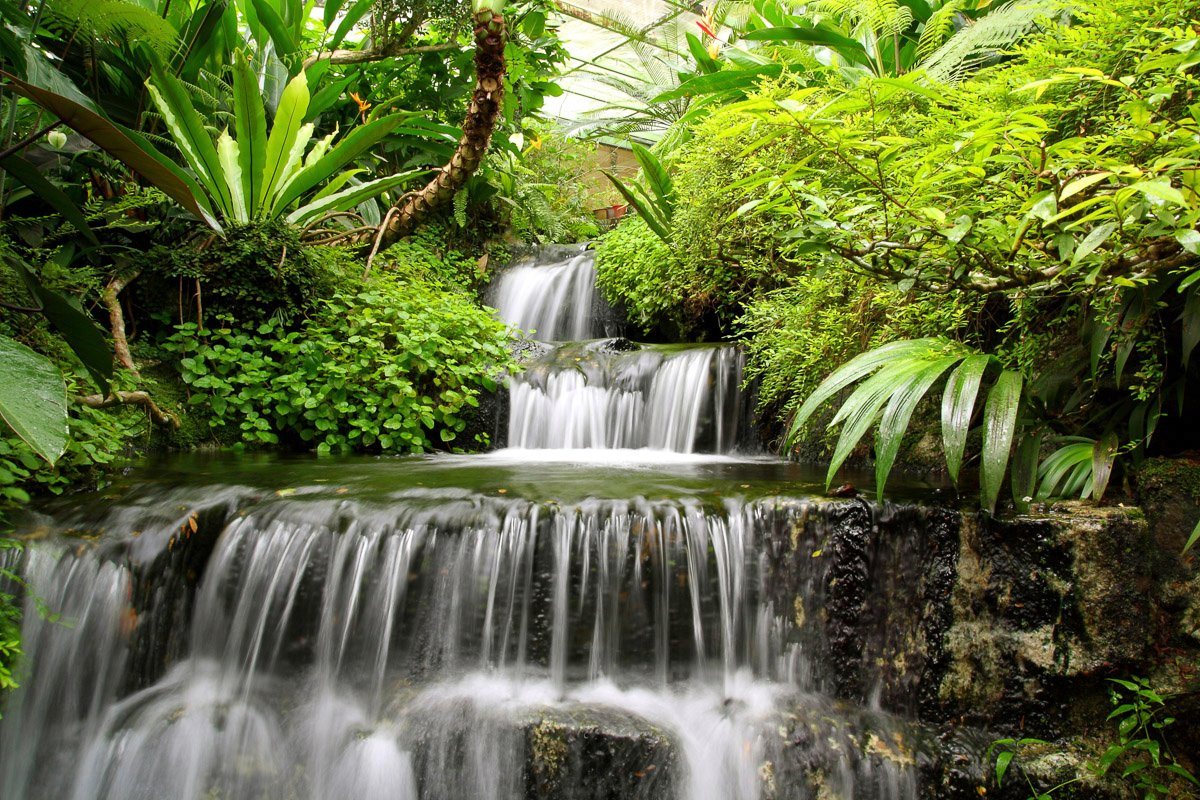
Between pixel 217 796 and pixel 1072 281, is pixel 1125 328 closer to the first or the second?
pixel 1072 281

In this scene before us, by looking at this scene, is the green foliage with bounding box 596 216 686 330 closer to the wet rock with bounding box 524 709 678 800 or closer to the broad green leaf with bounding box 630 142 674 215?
the broad green leaf with bounding box 630 142 674 215

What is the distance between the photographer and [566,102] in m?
13.8

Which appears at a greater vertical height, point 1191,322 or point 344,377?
point 1191,322

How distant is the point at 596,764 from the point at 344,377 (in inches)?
129

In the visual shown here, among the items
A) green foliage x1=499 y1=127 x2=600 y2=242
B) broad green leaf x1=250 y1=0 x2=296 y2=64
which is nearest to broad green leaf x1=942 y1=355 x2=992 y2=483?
broad green leaf x1=250 y1=0 x2=296 y2=64

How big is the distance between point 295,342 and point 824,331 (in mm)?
3513

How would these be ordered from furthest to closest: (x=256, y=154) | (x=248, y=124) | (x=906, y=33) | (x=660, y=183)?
(x=906, y=33) < (x=660, y=183) < (x=256, y=154) < (x=248, y=124)

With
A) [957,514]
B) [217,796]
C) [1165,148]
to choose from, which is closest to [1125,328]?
[1165,148]

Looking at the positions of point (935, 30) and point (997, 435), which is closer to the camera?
point (997, 435)

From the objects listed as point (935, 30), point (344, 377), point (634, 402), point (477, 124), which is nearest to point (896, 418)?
point (634, 402)

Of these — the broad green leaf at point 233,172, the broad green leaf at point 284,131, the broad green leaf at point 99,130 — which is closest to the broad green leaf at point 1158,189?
the broad green leaf at point 99,130

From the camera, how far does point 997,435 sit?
2.44 metres

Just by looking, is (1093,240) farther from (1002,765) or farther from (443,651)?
(443,651)

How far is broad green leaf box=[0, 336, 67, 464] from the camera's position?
2.20m
